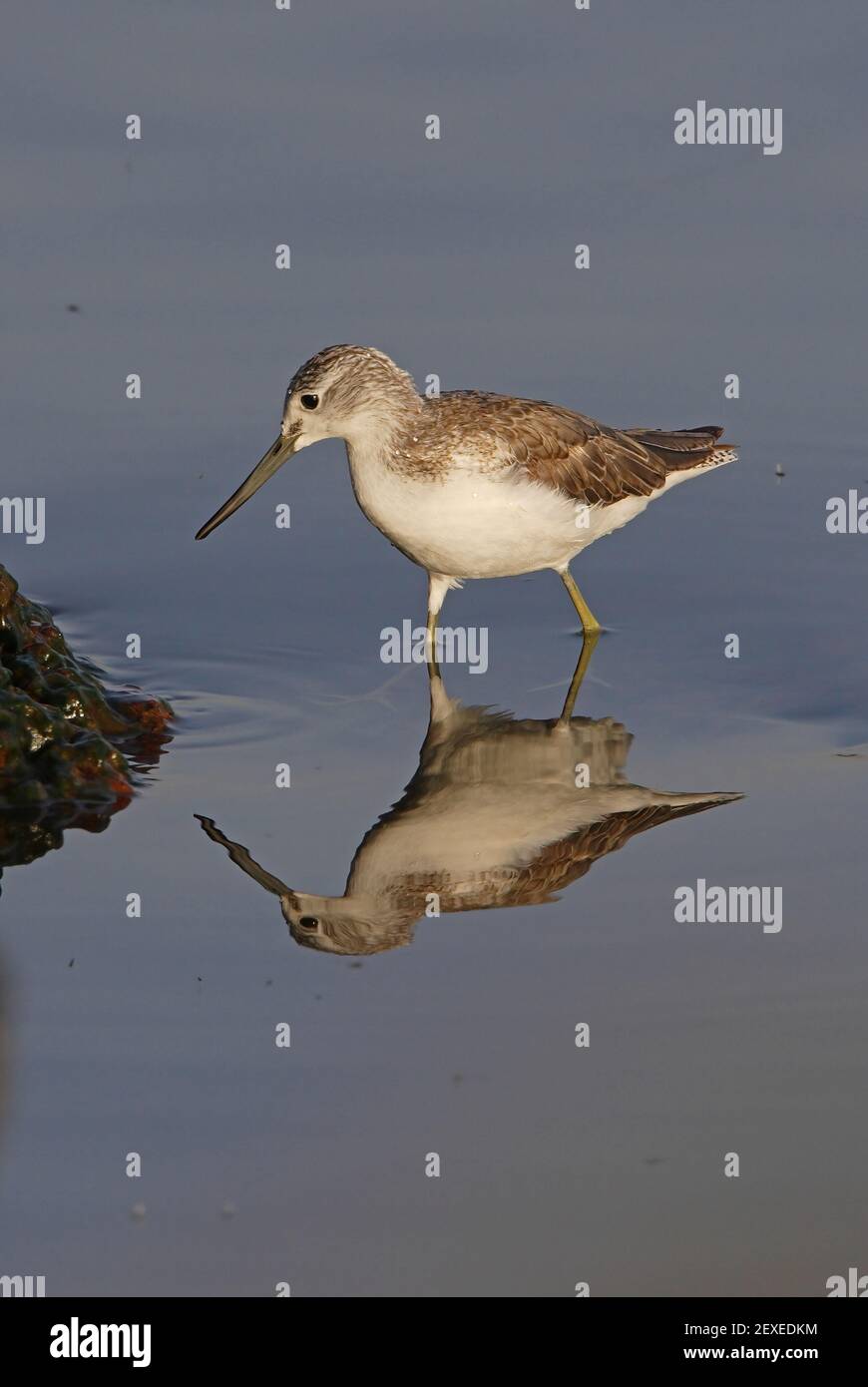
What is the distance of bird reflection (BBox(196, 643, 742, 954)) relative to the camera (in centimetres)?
931

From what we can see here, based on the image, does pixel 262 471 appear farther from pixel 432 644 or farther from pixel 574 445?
pixel 574 445

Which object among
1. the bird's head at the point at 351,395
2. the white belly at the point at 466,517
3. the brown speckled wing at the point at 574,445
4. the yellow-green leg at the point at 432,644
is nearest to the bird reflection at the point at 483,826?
the yellow-green leg at the point at 432,644

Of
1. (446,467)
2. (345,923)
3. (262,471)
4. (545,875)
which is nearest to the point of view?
(345,923)

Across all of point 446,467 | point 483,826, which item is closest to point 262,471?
point 446,467

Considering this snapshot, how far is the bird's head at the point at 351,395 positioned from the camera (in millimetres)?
11508

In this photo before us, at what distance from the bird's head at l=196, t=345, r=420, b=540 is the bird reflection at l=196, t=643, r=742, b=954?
147 cm

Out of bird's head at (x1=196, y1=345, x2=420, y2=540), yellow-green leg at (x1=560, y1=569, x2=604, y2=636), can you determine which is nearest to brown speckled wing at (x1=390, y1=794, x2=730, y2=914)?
yellow-green leg at (x1=560, y1=569, x2=604, y2=636)

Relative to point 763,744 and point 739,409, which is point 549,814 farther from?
point 739,409

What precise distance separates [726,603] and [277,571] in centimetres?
258

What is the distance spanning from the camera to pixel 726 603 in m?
12.5

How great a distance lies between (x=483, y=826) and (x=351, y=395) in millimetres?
2694

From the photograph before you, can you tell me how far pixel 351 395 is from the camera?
11.5m

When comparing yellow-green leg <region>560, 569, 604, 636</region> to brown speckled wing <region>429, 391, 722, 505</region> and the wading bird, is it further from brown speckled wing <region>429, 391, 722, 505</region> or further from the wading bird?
brown speckled wing <region>429, 391, 722, 505</region>

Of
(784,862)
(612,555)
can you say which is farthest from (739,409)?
(784,862)
